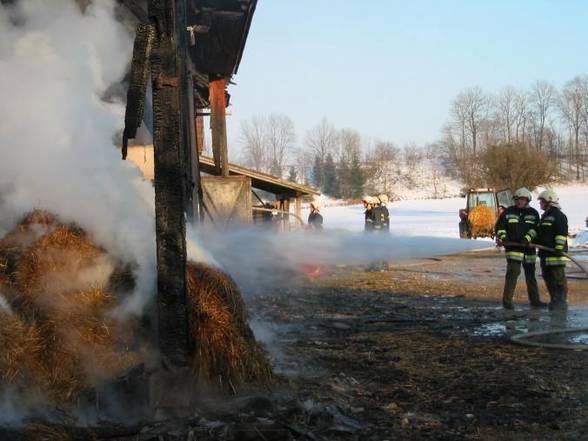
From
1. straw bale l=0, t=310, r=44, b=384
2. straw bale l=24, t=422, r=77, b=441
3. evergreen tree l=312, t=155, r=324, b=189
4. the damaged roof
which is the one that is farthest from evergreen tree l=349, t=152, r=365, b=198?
straw bale l=24, t=422, r=77, b=441

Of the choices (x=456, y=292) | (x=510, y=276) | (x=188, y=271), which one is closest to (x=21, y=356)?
(x=188, y=271)

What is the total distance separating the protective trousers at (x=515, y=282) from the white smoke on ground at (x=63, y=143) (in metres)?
6.10

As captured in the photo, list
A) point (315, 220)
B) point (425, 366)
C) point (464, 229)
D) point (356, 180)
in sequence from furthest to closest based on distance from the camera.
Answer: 1. point (356, 180)
2. point (464, 229)
3. point (315, 220)
4. point (425, 366)

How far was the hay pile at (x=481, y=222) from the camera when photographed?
2833 centimetres

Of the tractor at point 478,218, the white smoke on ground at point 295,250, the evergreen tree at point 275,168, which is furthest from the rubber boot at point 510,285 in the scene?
the evergreen tree at point 275,168

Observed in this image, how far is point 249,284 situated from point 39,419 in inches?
304

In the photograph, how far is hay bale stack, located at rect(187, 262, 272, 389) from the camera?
439 centimetres

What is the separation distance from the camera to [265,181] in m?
26.2

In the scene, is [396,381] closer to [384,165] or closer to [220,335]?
[220,335]

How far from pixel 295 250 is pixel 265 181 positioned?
13396mm

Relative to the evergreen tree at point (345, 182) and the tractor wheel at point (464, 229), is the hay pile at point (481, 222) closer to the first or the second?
the tractor wheel at point (464, 229)

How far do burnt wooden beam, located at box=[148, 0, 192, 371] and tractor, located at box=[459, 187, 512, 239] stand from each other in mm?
24386

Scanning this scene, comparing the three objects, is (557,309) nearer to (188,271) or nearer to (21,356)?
(188,271)

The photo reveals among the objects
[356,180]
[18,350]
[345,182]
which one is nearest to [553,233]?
[18,350]
